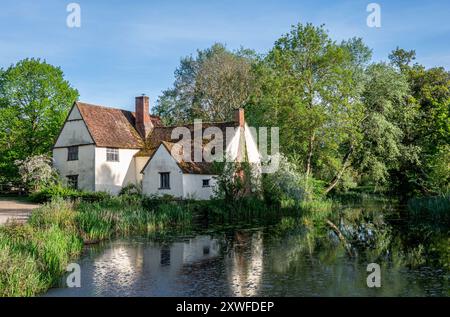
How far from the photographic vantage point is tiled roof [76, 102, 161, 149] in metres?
36.8

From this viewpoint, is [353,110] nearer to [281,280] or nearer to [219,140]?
[219,140]

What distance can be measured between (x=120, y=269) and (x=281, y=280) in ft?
16.7

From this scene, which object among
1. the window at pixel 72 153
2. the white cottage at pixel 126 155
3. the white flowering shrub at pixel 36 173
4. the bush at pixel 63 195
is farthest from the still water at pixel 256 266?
the window at pixel 72 153

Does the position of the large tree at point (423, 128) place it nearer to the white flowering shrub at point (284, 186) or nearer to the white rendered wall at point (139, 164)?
the white flowering shrub at point (284, 186)

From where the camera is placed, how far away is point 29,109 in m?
41.0

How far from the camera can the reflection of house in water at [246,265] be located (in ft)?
41.5

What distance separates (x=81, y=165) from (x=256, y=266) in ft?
80.3

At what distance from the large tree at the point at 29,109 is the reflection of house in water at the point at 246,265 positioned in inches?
975

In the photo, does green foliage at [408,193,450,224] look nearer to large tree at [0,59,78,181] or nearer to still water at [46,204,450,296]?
still water at [46,204,450,296]

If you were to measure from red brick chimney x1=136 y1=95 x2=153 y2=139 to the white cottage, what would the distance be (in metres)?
0.12

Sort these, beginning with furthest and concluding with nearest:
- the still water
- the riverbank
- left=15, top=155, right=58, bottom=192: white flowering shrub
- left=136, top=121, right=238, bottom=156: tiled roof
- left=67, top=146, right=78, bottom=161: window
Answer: left=136, top=121, right=238, bottom=156: tiled roof
left=67, top=146, right=78, bottom=161: window
left=15, top=155, right=58, bottom=192: white flowering shrub
the riverbank
the still water

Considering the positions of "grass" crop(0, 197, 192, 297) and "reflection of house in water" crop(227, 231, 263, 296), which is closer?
"grass" crop(0, 197, 192, 297)

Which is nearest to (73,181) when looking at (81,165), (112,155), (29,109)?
(81,165)

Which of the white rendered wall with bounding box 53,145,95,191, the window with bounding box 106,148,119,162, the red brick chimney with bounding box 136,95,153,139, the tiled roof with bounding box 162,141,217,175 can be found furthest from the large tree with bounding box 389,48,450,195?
the white rendered wall with bounding box 53,145,95,191
